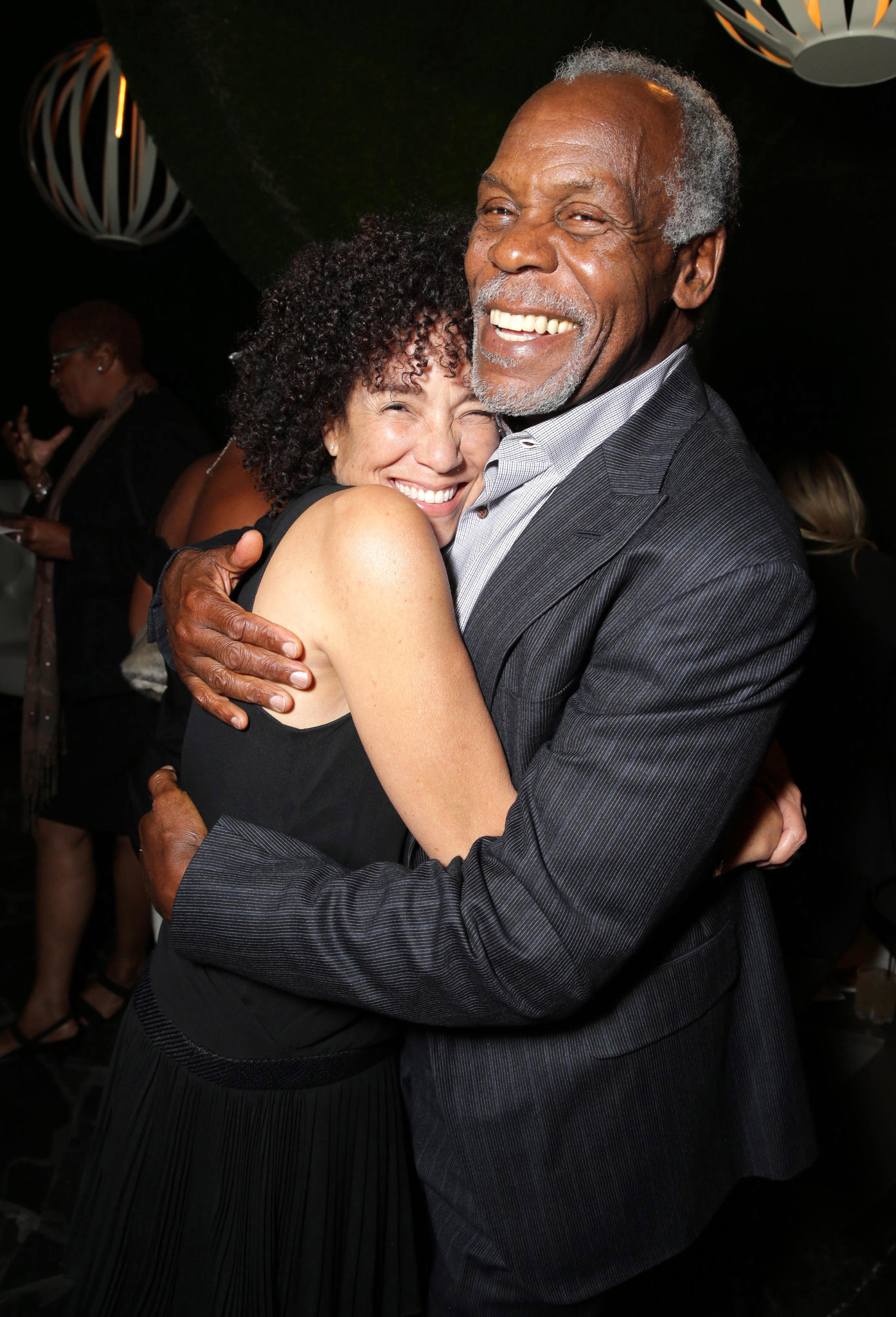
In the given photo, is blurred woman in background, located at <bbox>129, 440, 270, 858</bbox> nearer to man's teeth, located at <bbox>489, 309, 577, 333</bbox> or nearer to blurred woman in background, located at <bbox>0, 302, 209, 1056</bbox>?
blurred woman in background, located at <bbox>0, 302, 209, 1056</bbox>

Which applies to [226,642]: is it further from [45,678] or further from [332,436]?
→ [45,678]

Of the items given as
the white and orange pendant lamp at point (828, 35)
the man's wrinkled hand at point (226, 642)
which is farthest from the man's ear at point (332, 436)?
the white and orange pendant lamp at point (828, 35)

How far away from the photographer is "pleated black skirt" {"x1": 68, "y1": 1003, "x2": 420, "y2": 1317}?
1.27 m

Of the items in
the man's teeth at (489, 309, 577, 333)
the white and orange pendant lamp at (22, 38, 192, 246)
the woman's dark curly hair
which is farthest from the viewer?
the white and orange pendant lamp at (22, 38, 192, 246)

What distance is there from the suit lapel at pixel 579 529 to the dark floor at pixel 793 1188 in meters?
1.69

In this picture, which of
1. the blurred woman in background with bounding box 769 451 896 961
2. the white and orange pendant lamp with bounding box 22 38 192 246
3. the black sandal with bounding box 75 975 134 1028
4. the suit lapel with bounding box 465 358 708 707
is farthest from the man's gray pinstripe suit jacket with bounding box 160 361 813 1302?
the white and orange pendant lamp with bounding box 22 38 192 246

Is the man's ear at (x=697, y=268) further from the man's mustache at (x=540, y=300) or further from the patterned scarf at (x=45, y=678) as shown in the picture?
the patterned scarf at (x=45, y=678)

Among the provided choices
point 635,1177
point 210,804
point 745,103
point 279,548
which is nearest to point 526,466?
point 279,548

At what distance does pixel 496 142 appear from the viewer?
3.01 m

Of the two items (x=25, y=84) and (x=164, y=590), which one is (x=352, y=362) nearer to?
(x=164, y=590)

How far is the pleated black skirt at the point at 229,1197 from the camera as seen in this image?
1.27 metres

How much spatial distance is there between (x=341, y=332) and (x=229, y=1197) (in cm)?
126

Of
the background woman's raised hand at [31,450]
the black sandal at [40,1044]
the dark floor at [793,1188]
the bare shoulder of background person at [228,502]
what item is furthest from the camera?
the background woman's raised hand at [31,450]

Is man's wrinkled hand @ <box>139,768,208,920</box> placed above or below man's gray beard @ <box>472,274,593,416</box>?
below
